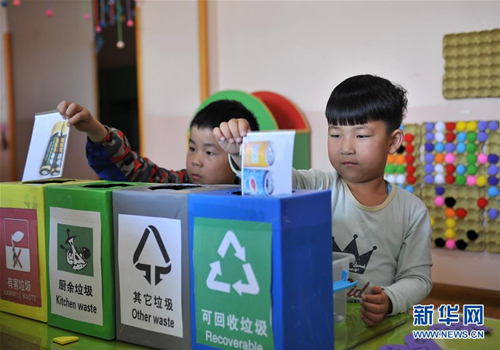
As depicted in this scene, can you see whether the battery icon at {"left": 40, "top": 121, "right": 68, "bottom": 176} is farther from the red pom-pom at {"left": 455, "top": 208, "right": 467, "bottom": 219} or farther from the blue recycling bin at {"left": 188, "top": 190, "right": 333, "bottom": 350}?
the red pom-pom at {"left": 455, "top": 208, "right": 467, "bottom": 219}

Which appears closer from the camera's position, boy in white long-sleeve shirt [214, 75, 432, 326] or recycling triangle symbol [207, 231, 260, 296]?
recycling triangle symbol [207, 231, 260, 296]

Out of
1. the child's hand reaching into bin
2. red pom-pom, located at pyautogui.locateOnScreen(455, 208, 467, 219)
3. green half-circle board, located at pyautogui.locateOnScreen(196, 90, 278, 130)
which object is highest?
green half-circle board, located at pyautogui.locateOnScreen(196, 90, 278, 130)

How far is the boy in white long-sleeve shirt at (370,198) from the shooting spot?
42.9 inches

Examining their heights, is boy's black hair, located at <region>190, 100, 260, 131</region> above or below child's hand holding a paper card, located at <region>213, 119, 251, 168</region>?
above

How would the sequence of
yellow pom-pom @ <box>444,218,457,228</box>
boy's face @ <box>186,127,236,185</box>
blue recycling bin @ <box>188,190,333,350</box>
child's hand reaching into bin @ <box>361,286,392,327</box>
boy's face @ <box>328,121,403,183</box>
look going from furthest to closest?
1. yellow pom-pom @ <box>444,218,457,228</box>
2. boy's face @ <box>186,127,236,185</box>
3. boy's face @ <box>328,121,403,183</box>
4. child's hand reaching into bin @ <box>361,286,392,327</box>
5. blue recycling bin @ <box>188,190,333,350</box>

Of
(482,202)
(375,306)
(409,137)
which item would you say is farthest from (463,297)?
(375,306)

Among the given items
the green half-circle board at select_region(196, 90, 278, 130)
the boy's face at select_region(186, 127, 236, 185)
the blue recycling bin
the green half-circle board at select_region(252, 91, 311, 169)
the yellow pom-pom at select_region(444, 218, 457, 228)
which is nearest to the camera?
the blue recycling bin

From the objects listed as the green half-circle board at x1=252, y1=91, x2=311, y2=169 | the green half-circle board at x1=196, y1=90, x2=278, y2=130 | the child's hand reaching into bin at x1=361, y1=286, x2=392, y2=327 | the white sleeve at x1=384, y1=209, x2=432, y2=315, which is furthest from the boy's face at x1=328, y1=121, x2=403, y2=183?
the green half-circle board at x1=252, y1=91, x2=311, y2=169

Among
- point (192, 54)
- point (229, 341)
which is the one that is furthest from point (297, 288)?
point (192, 54)

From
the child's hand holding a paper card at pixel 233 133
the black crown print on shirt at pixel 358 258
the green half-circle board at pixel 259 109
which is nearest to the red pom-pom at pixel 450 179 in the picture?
the green half-circle board at pixel 259 109

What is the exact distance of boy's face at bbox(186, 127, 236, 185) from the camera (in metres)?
1.38

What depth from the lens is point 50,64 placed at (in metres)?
A: 4.31

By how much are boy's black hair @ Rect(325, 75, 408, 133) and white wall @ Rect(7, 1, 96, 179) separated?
3.29 meters

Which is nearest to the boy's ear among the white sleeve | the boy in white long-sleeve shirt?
the boy in white long-sleeve shirt
